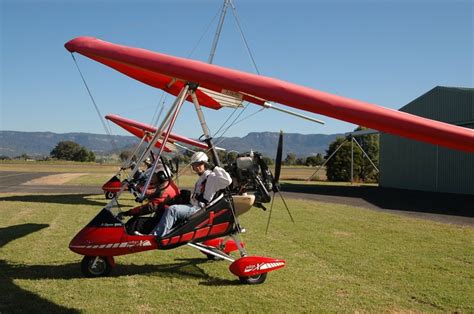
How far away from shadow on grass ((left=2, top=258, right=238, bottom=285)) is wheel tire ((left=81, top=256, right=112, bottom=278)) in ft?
0.26

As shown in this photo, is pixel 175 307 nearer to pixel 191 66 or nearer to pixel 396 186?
pixel 191 66

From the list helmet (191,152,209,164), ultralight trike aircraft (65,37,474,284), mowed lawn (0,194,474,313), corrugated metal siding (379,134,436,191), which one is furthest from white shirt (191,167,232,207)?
corrugated metal siding (379,134,436,191)

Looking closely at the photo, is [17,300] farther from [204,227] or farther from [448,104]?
[448,104]

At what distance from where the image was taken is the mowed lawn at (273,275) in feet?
15.3

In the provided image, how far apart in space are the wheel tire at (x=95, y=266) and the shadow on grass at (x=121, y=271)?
0.08m

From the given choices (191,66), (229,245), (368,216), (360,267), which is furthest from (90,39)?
(368,216)

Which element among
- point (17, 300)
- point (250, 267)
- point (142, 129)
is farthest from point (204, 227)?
point (142, 129)

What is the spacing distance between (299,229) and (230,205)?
405 cm

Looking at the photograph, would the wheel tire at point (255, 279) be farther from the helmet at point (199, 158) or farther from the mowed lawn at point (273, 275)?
the helmet at point (199, 158)

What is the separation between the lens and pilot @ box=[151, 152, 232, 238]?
5.59 m

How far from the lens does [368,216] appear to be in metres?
12.1

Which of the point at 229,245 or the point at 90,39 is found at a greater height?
the point at 90,39

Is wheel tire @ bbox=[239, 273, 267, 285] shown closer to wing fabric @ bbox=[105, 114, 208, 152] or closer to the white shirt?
the white shirt

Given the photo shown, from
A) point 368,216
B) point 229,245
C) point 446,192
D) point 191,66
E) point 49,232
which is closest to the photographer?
point 191,66
